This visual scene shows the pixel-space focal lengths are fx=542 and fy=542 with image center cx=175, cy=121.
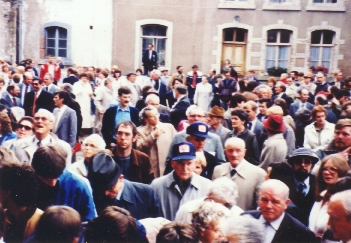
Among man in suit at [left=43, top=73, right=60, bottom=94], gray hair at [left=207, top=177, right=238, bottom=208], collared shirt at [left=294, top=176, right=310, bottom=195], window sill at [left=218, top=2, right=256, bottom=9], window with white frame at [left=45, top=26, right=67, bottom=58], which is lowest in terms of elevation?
collared shirt at [left=294, top=176, right=310, bottom=195]

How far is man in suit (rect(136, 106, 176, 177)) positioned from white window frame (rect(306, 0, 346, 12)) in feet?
52.5

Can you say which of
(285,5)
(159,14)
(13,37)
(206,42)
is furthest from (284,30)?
(13,37)

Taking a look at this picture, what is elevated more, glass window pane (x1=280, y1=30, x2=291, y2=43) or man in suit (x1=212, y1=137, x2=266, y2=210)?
glass window pane (x1=280, y1=30, x2=291, y2=43)

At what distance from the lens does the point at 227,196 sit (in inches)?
167

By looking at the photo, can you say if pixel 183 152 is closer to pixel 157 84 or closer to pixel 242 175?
pixel 242 175

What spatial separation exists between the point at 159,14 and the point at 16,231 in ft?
60.6

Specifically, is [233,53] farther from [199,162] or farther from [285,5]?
[199,162]

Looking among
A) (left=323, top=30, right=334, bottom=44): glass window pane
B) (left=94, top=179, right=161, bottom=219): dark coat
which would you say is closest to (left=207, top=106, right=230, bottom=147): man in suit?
(left=94, top=179, right=161, bottom=219): dark coat

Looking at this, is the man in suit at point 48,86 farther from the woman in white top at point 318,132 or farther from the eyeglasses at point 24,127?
the woman in white top at point 318,132

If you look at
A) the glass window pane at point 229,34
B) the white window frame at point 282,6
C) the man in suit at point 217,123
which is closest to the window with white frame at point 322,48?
the white window frame at point 282,6

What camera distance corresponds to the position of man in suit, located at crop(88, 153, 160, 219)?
4.24m

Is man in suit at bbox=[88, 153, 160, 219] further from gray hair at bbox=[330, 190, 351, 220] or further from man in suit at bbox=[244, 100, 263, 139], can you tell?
man in suit at bbox=[244, 100, 263, 139]

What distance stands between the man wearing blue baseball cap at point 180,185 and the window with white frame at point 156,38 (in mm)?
17017

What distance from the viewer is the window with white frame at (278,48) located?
2162 cm
